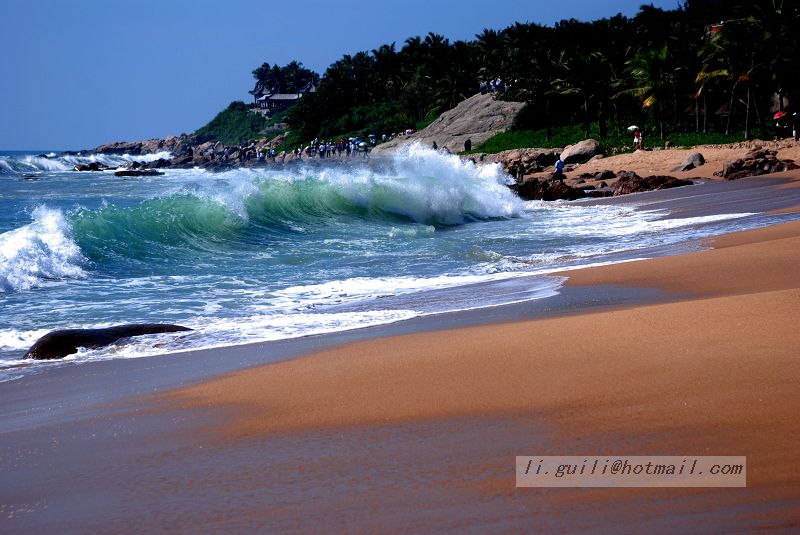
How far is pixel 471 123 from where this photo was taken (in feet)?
217

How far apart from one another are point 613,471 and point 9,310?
961cm

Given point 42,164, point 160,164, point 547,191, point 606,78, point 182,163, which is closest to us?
point 547,191

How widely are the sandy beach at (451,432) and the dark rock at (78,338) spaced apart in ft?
4.58

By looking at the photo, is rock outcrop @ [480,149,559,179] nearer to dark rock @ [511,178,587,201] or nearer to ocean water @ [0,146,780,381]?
dark rock @ [511,178,587,201]

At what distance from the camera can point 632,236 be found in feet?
52.1

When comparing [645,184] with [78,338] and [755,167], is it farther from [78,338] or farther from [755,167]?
[78,338]

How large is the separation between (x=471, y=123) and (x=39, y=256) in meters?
53.7

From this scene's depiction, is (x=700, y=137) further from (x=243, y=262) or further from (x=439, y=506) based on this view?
(x=439, y=506)

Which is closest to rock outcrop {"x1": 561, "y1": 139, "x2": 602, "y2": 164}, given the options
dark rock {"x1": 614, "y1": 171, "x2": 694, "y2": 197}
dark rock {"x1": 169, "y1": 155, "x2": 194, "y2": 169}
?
dark rock {"x1": 614, "y1": 171, "x2": 694, "y2": 197}

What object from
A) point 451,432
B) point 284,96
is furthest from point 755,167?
point 284,96

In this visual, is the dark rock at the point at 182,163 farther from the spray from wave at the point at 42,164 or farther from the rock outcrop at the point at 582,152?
the rock outcrop at the point at 582,152

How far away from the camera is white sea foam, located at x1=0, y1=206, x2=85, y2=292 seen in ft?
44.3

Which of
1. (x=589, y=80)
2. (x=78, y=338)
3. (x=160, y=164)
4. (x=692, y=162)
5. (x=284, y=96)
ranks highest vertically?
(x=284, y=96)

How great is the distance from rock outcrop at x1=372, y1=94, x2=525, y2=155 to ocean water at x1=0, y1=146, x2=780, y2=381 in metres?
34.8
